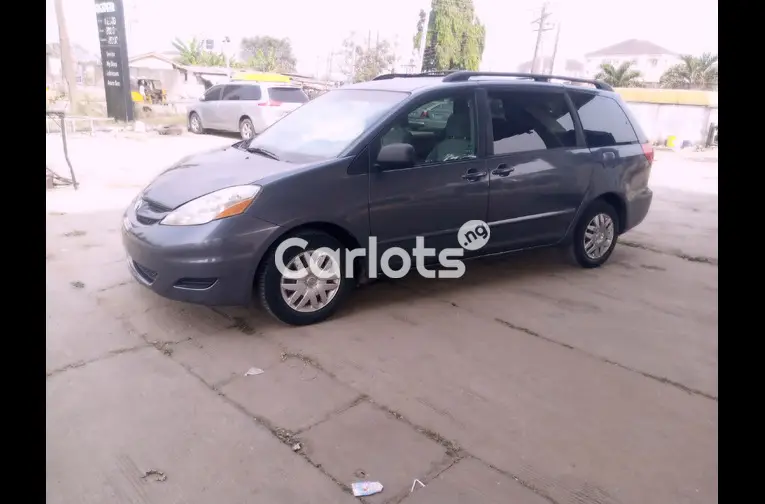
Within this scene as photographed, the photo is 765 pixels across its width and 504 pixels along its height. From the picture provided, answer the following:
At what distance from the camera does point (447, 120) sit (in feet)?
13.5

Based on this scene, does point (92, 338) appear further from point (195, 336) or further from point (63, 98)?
point (63, 98)

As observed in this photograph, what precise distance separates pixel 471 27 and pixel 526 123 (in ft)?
89.1

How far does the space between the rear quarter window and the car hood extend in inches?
407

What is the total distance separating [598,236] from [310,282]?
2.86 meters

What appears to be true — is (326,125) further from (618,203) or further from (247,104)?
(247,104)

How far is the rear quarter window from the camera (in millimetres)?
13893

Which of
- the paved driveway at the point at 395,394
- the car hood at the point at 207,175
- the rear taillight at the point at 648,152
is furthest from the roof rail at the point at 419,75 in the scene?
the rear taillight at the point at 648,152

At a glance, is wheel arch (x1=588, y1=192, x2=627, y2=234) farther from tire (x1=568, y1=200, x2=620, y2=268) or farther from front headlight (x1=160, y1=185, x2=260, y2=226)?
front headlight (x1=160, y1=185, x2=260, y2=226)

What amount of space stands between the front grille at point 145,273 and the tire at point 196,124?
1295 cm

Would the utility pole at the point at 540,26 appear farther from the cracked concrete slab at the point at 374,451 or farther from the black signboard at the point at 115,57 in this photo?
the cracked concrete slab at the point at 374,451

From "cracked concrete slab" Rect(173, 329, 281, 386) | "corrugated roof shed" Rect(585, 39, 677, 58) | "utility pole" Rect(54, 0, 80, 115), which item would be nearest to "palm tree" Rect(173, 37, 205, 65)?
"utility pole" Rect(54, 0, 80, 115)

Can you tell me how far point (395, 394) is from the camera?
2982 mm

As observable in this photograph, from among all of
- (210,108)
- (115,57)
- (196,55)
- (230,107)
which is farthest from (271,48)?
(230,107)

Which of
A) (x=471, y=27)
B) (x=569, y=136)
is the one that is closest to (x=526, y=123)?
(x=569, y=136)
